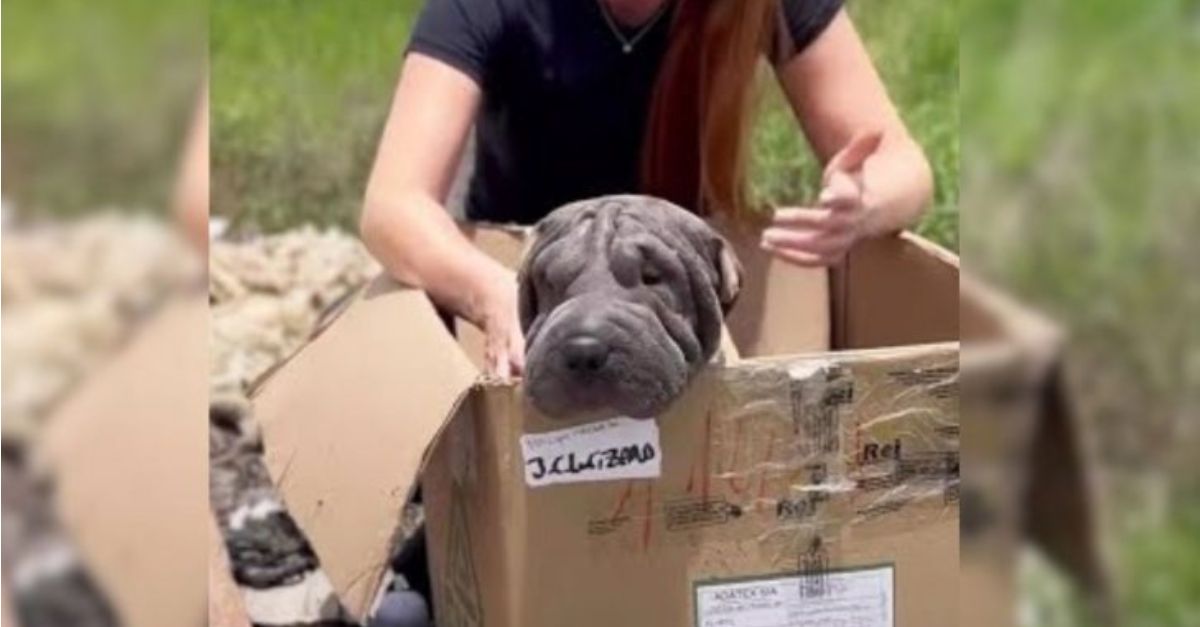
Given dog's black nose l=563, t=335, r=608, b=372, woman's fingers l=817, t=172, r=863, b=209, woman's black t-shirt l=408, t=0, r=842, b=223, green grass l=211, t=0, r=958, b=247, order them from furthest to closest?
green grass l=211, t=0, r=958, b=247 < woman's black t-shirt l=408, t=0, r=842, b=223 < woman's fingers l=817, t=172, r=863, b=209 < dog's black nose l=563, t=335, r=608, b=372

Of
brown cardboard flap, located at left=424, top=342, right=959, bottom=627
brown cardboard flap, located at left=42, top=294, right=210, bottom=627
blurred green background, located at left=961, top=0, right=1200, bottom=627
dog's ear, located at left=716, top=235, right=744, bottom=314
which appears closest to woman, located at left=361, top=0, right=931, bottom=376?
dog's ear, located at left=716, top=235, right=744, bottom=314

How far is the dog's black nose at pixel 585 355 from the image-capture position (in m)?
1.07

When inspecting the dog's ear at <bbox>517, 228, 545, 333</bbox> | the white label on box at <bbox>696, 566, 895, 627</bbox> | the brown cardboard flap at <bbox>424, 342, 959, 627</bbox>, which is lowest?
the white label on box at <bbox>696, 566, 895, 627</bbox>

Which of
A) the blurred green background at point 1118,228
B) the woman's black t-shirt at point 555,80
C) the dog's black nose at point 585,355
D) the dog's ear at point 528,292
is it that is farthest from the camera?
the woman's black t-shirt at point 555,80

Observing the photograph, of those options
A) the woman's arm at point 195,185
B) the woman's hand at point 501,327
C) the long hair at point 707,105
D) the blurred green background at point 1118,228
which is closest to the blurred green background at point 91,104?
the woman's arm at point 195,185

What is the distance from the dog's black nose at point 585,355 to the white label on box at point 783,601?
0.52ft

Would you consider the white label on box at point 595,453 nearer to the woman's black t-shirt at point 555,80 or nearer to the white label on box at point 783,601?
the white label on box at point 783,601

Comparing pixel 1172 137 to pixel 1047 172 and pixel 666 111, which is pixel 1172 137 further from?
pixel 666 111

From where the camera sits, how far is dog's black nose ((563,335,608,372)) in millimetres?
1071

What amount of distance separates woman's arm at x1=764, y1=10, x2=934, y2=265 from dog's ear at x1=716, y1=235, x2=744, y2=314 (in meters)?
0.11

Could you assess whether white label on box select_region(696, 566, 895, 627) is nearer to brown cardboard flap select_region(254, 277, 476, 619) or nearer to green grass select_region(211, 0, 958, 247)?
brown cardboard flap select_region(254, 277, 476, 619)

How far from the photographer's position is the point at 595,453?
112 cm

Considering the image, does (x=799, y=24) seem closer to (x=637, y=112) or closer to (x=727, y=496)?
(x=637, y=112)

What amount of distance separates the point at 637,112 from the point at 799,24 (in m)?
0.13
